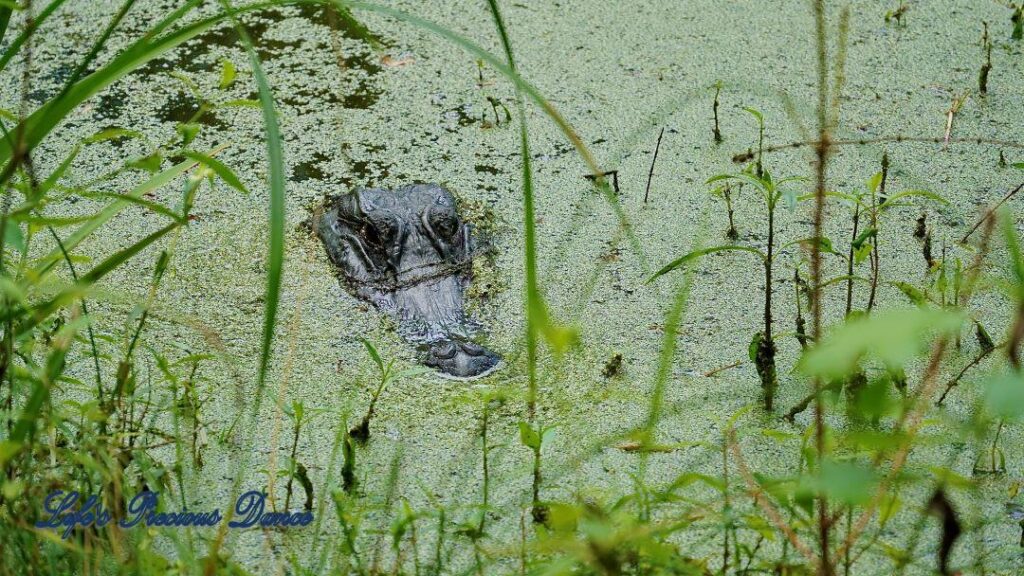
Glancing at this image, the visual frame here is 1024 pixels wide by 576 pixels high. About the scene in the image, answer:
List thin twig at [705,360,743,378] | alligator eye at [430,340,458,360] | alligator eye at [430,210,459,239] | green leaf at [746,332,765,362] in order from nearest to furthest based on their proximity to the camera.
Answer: green leaf at [746,332,765,362] → thin twig at [705,360,743,378] → alligator eye at [430,340,458,360] → alligator eye at [430,210,459,239]

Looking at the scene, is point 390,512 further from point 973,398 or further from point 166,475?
point 973,398

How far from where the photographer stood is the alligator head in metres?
2.81

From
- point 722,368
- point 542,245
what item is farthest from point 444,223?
point 722,368

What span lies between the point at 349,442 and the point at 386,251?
1108 millimetres

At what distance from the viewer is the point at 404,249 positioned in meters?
3.02

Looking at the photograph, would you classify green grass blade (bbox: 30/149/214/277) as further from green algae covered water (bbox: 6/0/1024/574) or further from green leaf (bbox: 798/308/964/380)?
green leaf (bbox: 798/308/964/380)

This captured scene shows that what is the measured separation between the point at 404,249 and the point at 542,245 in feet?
1.30

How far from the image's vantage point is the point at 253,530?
6.05ft

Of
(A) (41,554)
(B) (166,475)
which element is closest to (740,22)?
(B) (166,475)

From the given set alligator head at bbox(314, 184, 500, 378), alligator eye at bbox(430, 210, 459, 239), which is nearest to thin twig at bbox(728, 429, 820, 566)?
alligator head at bbox(314, 184, 500, 378)

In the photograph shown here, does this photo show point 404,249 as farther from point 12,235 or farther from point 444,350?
point 12,235

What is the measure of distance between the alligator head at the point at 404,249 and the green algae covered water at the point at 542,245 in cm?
7

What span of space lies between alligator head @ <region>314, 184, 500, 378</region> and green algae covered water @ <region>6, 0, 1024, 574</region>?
7cm

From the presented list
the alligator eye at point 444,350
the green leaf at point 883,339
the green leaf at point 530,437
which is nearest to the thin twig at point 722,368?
the alligator eye at point 444,350
